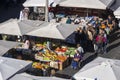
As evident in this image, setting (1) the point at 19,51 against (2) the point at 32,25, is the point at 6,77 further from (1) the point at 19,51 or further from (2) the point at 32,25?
(2) the point at 32,25

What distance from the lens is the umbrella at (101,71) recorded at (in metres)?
13.9

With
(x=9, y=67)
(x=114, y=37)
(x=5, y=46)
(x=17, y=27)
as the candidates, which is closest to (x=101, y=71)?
(x=9, y=67)

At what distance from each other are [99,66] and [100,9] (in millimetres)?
9569

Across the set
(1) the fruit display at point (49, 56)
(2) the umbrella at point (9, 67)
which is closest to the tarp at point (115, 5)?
(1) the fruit display at point (49, 56)

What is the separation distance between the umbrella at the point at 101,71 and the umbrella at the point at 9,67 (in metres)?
2.17

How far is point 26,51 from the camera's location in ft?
62.6

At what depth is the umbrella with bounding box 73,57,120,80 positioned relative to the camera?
13.9 metres

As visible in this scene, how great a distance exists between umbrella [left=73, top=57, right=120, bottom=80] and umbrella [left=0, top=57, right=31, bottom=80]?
217cm

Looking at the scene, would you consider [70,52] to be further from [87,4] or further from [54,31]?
[87,4]

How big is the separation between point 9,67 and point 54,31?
15.6 feet

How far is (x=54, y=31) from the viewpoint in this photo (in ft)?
62.8

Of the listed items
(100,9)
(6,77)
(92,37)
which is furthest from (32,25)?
(6,77)

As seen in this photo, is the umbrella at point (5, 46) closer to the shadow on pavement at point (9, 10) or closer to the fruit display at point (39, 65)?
the fruit display at point (39, 65)

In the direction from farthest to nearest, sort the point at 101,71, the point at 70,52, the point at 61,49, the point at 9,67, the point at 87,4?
1. the point at 87,4
2. the point at 61,49
3. the point at 70,52
4. the point at 9,67
5. the point at 101,71
